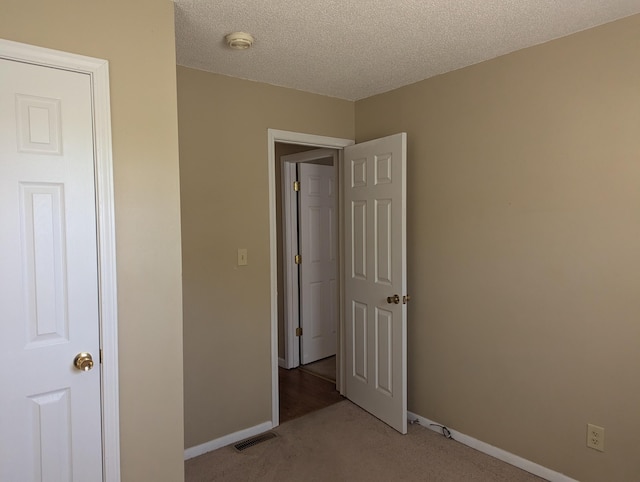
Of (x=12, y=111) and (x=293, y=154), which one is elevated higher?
(x=293, y=154)

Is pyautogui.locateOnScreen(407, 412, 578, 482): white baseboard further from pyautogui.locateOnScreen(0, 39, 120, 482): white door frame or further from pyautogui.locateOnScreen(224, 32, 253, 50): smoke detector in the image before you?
pyautogui.locateOnScreen(224, 32, 253, 50): smoke detector

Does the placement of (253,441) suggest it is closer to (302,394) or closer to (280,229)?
(302,394)

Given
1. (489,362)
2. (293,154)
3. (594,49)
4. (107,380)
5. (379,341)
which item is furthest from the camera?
(293,154)

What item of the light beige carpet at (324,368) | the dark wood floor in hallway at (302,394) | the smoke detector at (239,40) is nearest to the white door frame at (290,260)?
the light beige carpet at (324,368)

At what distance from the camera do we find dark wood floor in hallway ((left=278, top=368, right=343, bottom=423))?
11.2ft

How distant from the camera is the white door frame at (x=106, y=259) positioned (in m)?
1.67

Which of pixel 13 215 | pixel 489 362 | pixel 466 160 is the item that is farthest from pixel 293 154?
pixel 13 215

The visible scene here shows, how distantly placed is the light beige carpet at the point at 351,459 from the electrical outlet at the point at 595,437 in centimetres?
39

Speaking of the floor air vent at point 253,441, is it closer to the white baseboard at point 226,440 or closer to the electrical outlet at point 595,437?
the white baseboard at point 226,440

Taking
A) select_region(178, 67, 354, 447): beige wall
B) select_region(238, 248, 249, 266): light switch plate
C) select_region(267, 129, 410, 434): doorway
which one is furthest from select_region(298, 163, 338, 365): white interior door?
select_region(238, 248, 249, 266): light switch plate

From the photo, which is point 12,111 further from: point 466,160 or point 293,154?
point 293,154

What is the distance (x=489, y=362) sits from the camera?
270 centimetres

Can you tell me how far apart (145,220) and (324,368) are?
3.01 metres

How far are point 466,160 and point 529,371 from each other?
1350 mm
